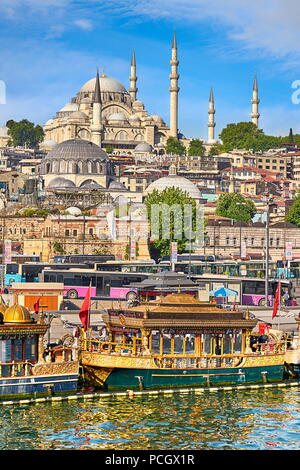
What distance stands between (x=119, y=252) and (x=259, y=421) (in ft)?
Result: 142

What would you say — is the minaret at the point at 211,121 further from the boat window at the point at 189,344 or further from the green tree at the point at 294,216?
the boat window at the point at 189,344

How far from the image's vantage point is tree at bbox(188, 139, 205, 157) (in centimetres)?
13250

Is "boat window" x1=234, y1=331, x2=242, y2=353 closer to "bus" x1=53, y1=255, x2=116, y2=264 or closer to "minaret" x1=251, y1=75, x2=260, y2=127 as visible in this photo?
"bus" x1=53, y1=255, x2=116, y2=264

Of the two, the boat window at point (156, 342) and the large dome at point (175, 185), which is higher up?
the large dome at point (175, 185)

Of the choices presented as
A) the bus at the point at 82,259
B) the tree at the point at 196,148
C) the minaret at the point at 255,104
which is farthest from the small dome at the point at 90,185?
the minaret at the point at 255,104

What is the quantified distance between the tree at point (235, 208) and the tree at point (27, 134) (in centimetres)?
5315

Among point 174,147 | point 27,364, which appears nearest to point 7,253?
point 27,364

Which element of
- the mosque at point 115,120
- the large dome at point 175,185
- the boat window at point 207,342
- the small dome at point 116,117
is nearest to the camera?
the boat window at point 207,342

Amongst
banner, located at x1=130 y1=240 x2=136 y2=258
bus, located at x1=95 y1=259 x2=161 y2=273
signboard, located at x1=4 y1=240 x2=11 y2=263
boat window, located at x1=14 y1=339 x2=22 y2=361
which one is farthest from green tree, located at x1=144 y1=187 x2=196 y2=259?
boat window, located at x1=14 y1=339 x2=22 y2=361

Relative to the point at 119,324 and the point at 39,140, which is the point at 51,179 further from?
the point at 119,324

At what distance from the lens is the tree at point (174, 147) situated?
132 meters

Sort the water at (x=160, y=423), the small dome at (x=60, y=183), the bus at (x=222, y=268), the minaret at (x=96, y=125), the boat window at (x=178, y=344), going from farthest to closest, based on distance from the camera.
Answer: the minaret at (x=96, y=125)
the small dome at (x=60, y=183)
the bus at (x=222, y=268)
the boat window at (x=178, y=344)
the water at (x=160, y=423)

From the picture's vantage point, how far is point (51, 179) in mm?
100125
